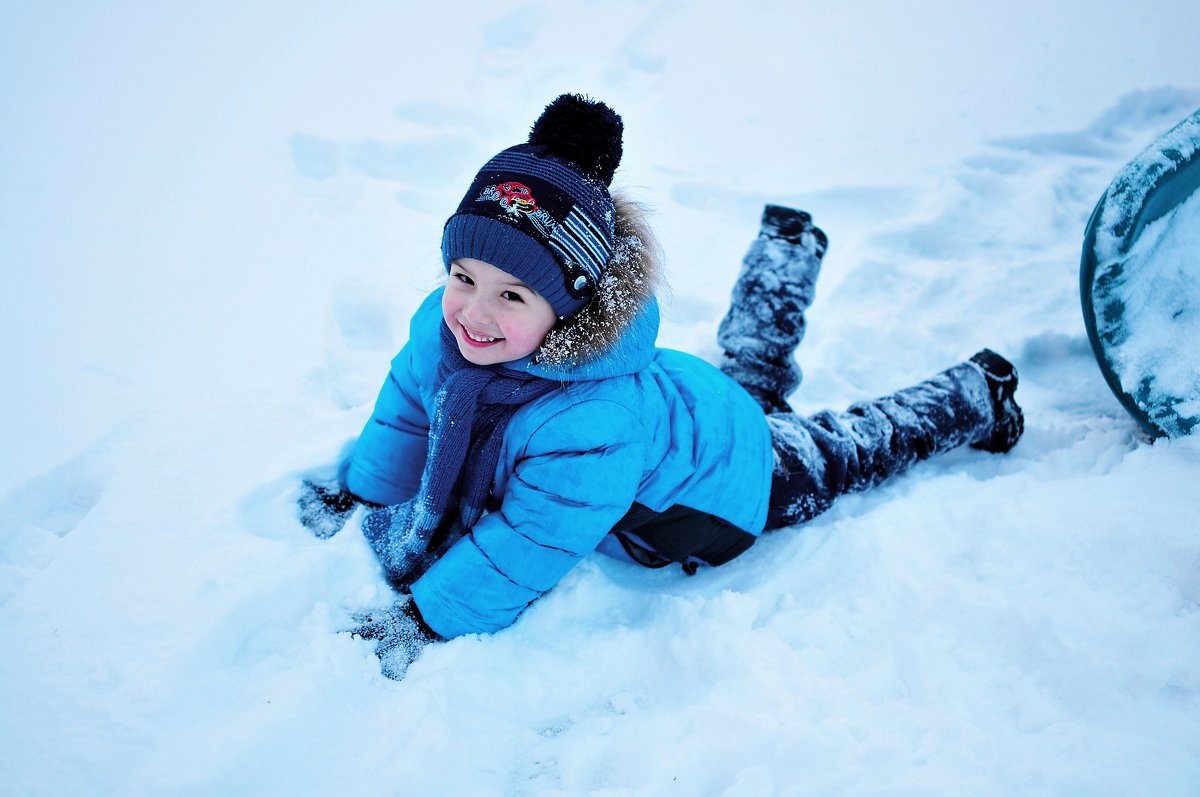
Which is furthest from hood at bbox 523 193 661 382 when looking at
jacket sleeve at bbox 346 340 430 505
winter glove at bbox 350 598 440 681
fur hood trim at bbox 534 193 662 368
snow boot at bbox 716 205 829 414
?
snow boot at bbox 716 205 829 414

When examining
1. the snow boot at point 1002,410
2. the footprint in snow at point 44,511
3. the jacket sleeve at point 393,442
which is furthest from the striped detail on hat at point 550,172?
the snow boot at point 1002,410

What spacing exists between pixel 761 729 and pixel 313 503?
96 centimetres

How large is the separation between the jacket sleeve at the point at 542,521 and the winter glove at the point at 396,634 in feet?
0.09

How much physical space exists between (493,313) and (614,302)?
8.1 inches

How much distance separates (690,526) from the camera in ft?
4.83

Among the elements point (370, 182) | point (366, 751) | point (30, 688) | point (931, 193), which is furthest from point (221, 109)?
point (931, 193)

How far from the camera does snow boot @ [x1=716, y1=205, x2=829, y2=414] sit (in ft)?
6.36

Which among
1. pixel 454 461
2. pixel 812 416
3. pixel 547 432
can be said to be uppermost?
pixel 547 432

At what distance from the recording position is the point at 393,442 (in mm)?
1555

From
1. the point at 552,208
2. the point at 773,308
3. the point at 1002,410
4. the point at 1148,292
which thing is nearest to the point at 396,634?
the point at 552,208

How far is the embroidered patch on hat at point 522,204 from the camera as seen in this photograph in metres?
1.18

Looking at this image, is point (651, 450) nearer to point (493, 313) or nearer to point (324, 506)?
point (493, 313)

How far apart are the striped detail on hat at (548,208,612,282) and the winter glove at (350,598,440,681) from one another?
2.23ft

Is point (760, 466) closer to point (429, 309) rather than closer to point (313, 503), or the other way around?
point (429, 309)
